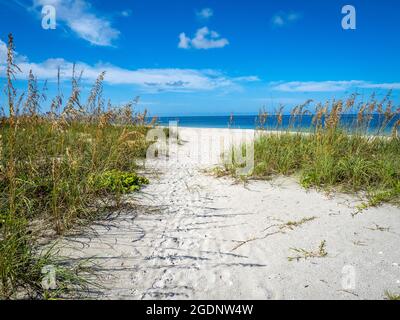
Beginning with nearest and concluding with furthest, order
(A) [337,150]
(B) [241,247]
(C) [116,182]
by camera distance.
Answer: (B) [241,247]
(C) [116,182]
(A) [337,150]

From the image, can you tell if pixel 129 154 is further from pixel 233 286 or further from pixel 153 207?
pixel 233 286

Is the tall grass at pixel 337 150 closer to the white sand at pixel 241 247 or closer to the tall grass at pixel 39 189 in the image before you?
the white sand at pixel 241 247

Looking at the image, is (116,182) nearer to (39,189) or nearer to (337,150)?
(39,189)

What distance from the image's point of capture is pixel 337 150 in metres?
5.50

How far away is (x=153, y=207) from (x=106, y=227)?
0.83 metres

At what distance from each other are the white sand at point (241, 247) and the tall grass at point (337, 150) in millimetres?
498

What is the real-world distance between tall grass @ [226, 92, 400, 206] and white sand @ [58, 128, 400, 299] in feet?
1.63

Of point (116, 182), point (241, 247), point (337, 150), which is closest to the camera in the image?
point (241, 247)

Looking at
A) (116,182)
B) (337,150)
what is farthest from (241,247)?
(337,150)

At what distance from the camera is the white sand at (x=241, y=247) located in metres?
2.22

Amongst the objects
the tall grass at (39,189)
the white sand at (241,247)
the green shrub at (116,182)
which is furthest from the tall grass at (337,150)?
the tall grass at (39,189)

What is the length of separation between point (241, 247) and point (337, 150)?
367cm

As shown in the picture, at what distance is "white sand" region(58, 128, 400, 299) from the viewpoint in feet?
7.27

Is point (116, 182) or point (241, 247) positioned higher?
point (116, 182)
